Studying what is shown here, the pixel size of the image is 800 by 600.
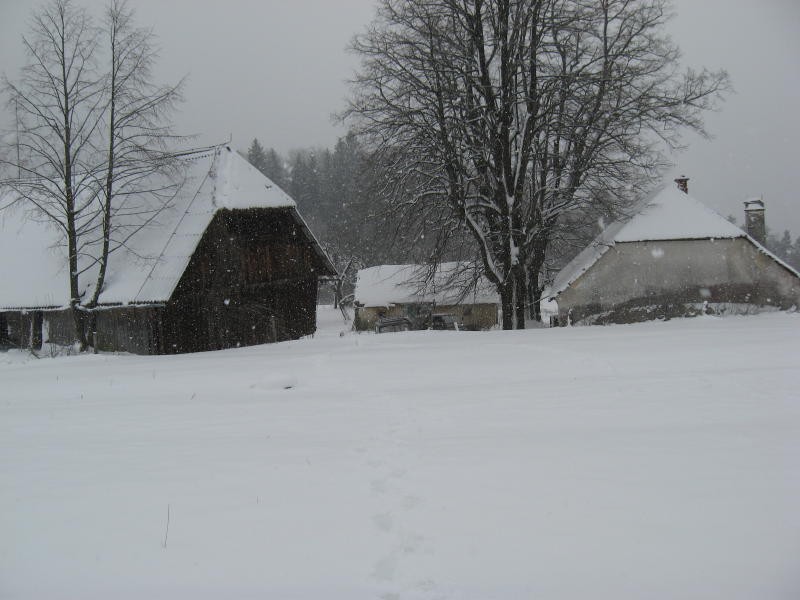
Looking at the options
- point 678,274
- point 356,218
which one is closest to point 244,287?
point 356,218

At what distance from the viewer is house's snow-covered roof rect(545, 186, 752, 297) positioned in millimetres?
21125

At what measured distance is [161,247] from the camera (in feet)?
63.1

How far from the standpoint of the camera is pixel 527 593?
3.12m

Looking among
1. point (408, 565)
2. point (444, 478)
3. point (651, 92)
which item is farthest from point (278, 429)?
point (651, 92)

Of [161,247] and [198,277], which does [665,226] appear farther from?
[161,247]

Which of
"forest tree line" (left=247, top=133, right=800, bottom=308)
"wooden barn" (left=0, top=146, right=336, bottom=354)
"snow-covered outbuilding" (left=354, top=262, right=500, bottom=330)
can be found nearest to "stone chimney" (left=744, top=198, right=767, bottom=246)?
"forest tree line" (left=247, top=133, right=800, bottom=308)

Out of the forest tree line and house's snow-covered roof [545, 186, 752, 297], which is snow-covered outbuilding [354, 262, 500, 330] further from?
house's snow-covered roof [545, 186, 752, 297]

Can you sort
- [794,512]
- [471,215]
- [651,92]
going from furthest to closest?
[471,215] → [651,92] → [794,512]

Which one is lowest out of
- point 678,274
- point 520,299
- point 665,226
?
point 520,299

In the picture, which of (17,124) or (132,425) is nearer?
(132,425)

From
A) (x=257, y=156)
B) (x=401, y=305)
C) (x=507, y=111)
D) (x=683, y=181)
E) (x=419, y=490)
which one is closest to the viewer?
(x=419, y=490)

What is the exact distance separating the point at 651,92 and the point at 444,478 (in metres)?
16.8

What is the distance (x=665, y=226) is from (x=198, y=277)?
1798cm

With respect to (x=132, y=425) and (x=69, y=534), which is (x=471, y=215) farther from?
(x=69, y=534)
